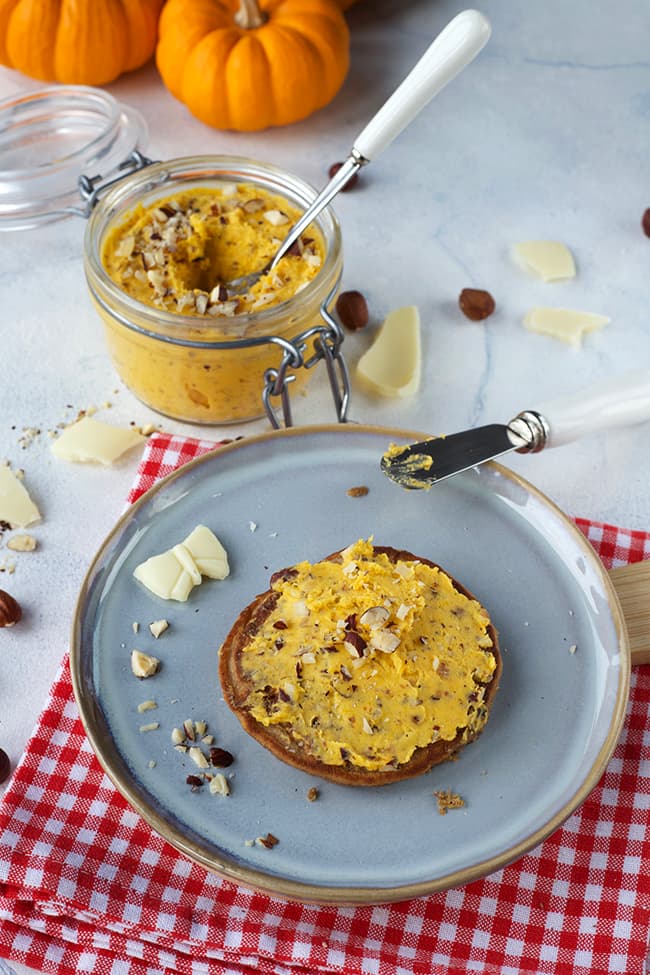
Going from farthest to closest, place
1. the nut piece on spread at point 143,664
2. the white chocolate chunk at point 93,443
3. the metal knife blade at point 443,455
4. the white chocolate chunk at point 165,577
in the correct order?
the white chocolate chunk at point 93,443 < the metal knife blade at point 443,455 < the white chocolate chunk at point 165,577 < the nut piece on spread at point 143,664

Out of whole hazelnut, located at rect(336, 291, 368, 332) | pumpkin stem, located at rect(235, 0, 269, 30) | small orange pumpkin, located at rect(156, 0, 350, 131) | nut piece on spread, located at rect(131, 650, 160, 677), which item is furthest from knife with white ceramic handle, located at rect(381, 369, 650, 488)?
pumpkin stem, located at rect(235, 0, 269, 30)

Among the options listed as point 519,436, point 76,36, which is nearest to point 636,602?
point 519,436

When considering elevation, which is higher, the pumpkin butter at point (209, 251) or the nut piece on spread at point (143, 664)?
the pumpkin butter at point (209, 251)

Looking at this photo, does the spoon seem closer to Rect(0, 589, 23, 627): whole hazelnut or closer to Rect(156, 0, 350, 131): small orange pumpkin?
Rect(156, 0, 350, 131): small orange pumpkin

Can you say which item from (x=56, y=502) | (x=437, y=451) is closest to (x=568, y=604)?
(x=437, y=451)

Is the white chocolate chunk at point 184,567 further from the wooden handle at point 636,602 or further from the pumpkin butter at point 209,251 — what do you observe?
the wooden handle at point 636,602

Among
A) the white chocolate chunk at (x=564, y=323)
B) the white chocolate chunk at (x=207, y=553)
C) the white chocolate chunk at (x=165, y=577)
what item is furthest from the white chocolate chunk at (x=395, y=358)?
the white chocolate chunk at (x=165, y=577)

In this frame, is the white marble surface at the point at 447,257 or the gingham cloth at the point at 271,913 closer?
the gingham cloth at the point at 271,913
